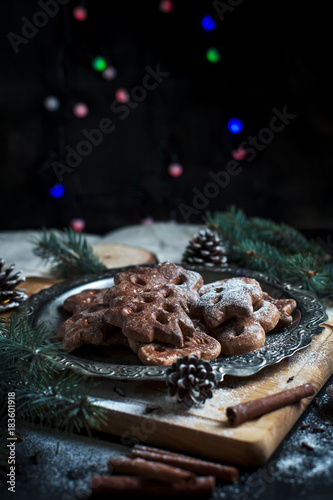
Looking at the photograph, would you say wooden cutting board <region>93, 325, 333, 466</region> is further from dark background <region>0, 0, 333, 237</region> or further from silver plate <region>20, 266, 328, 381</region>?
dark background <region>0, 0, 333, 237</region>

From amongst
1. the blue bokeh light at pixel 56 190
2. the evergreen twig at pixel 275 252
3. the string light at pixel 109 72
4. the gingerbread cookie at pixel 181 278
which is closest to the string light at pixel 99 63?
the string light at pixel 109 72

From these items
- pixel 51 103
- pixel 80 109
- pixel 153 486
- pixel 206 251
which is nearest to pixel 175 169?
pixel 80 109

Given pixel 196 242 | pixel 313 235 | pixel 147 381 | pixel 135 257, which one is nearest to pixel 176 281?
pixel 147 381

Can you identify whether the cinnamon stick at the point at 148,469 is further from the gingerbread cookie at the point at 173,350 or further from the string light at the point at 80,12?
the string light at the point at 80,12

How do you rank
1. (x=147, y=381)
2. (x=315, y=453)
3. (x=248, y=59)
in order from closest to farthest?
1. (x=315, y=453)
2. (x=147, y=381)
3. (x=248, y=59)

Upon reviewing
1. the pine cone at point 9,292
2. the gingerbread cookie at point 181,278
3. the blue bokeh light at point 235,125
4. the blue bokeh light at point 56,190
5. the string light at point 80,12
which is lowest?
the blue bokeh light at point 56,190

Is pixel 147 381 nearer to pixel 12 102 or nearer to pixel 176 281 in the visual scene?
pixel 176 281
